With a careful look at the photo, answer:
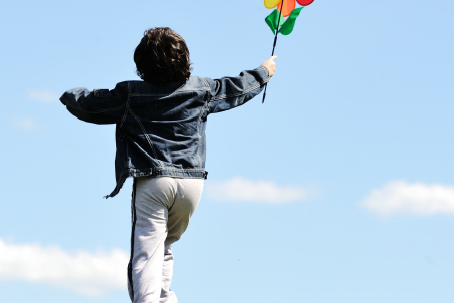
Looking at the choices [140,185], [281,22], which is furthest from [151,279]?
[281,22]

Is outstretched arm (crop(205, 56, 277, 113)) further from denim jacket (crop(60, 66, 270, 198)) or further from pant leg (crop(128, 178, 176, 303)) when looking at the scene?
pant leg (crop(128, 178, 176, 303))

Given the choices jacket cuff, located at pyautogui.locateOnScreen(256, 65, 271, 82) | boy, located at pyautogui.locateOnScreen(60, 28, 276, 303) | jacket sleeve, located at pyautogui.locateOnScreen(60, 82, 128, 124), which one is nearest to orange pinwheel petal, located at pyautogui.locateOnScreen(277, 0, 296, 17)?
jacket cuff, located at pyautogui.locateOnScreen(256, 65, 271, 82)

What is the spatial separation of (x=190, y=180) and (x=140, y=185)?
0.33 m

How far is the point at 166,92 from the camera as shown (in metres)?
3.64

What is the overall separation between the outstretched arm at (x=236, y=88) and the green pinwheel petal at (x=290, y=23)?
0.70m

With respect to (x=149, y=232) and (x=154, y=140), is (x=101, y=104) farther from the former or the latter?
(x=149, y=232)

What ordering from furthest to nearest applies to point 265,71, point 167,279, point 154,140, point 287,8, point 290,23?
1. point 287,8
2. point 290,23
3. point 265,71
4. point 167,279
5. point 154,140

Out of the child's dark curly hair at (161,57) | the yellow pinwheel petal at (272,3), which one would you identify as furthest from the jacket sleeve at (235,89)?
the yellow pinwheel petal at (272,3)

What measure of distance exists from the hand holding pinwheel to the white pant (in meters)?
1.78

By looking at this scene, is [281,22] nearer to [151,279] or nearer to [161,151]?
[161,151]

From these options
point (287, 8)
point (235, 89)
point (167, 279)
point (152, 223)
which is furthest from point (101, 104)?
point (287, 8)

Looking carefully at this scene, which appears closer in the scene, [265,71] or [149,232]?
[149,232]

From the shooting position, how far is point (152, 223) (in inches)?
141

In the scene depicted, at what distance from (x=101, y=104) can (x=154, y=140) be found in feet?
1.36
